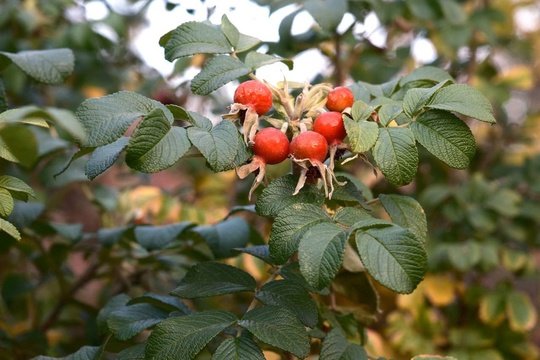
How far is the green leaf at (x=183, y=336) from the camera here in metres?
0.65

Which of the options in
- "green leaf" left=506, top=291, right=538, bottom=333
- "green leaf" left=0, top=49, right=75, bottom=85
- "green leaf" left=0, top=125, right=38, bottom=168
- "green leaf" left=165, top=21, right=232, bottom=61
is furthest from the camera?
"green leaf" left=506, top=291, right=538, bottom=333

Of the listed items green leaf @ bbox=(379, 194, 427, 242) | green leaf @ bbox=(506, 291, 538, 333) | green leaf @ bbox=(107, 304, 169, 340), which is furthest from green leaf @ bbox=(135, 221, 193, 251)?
green leaf @ bbox=(506, 291, 538, 333)

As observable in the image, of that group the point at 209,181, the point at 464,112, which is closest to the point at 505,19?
the point at 209,181

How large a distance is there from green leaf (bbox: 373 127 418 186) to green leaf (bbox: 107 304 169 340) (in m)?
0.36

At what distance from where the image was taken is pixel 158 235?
988 mm

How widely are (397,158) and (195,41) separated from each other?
1.05ft

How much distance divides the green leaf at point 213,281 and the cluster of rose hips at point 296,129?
0.14 m

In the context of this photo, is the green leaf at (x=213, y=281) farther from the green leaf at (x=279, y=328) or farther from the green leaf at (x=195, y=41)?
the green leaf at (x=195, y=41)

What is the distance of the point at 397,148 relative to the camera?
69 centimetres

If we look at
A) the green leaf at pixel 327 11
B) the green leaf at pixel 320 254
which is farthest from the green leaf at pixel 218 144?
the green leaf at pixel 327 11

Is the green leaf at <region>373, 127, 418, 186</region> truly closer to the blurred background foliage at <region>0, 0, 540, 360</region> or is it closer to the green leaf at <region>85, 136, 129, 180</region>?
the green leaf at <region>85, 136, 129, 180</region>

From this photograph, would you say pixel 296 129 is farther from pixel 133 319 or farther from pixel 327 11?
pixel 327 11

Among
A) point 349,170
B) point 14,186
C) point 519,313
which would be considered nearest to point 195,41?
point 14,186

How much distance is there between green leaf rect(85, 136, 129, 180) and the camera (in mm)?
676
